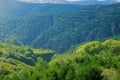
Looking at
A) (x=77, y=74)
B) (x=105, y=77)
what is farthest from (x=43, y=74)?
(x=105, y=77)

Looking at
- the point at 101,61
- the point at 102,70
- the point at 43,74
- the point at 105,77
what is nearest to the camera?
the point at 105,77

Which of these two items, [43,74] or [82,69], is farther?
[43,74]

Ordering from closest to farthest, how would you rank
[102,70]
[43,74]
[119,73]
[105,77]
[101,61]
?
[119,73] → [105,77] → [102,70] → [43,74] → [101,61]

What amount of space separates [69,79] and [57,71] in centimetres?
973

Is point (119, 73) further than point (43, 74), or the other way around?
point (43, 74)

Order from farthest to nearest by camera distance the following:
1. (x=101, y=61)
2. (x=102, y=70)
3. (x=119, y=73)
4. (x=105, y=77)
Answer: (x=101, y=61) → (x=102, y=70) → (x=105, y=77) → (x=119, y=73)

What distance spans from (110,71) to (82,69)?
11.9 m

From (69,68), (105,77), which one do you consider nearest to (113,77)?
(105,77)

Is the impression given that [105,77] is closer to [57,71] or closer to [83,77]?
[83,77]

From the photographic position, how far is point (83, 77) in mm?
159375

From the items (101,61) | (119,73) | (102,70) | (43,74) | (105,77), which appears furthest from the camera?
(101,61)

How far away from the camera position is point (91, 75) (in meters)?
161

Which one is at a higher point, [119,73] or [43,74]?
[119,73]

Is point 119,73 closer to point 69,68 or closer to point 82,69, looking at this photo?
point 82,69
